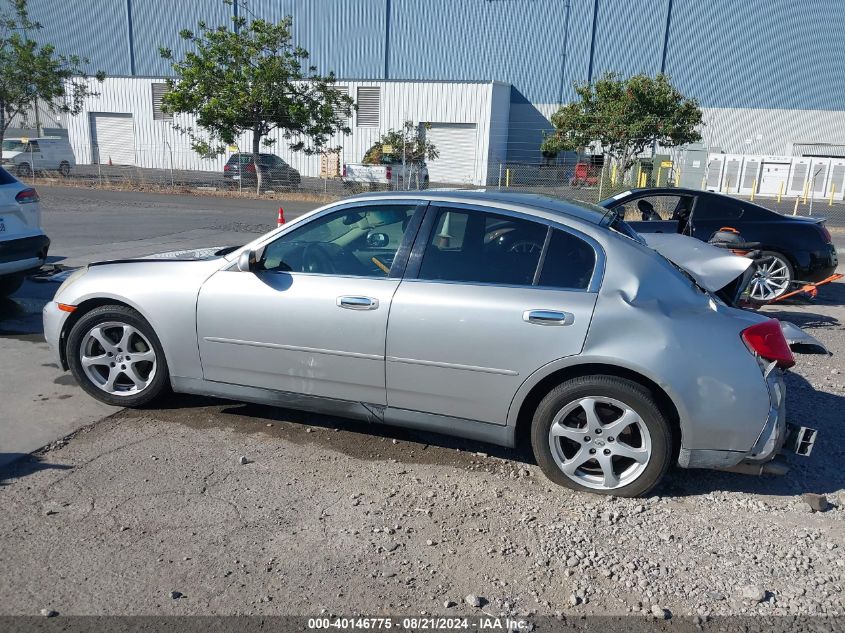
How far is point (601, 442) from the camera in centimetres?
379

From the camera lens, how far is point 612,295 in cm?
378

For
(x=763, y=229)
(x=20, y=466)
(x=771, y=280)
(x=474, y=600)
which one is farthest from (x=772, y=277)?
(x=20, y=466)

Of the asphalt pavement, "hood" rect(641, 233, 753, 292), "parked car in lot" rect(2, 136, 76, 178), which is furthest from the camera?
"parked car in lot" rect(2, 136, 76, 178)

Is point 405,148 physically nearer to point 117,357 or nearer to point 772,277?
point 772,277

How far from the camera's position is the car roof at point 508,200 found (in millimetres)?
4184

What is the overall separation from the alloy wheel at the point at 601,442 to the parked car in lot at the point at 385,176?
21.6 m

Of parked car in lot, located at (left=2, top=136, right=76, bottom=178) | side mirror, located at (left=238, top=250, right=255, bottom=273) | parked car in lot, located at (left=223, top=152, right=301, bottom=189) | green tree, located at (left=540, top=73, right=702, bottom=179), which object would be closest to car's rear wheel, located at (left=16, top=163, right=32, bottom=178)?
parked car in lot, located at (left=2, top=136, right=76, bottom=178)

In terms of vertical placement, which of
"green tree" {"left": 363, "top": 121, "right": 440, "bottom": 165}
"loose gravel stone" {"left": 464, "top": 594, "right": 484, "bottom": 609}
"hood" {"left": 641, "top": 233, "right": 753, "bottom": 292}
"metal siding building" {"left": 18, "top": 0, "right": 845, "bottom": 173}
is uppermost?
"metal siding building" {"left": 18, "top": 0, "right": 845, "bottom": 173}

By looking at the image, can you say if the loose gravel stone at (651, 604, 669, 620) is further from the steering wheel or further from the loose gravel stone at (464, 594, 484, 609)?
the steering wheel

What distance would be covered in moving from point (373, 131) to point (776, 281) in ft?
115

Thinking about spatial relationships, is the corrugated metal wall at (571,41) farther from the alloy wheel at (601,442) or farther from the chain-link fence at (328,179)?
the alloy wheel at (601,442)

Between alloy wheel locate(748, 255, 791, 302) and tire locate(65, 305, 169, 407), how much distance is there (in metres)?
7.42

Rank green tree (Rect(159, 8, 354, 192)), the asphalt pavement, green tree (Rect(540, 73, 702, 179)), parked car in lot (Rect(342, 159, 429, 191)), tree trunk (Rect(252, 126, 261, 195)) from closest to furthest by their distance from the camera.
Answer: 1. the asphalt pavement
2. green tree (Rect(540, 73, 702, 179))
3. green tree (Rect(159, 8, 354, 192))
4. tree trunk (Rect(252, 126, 261, 195))
5. parked car in lot (Rect(342, 159, 429, 191))

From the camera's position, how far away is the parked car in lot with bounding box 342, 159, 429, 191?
85.3 feet
